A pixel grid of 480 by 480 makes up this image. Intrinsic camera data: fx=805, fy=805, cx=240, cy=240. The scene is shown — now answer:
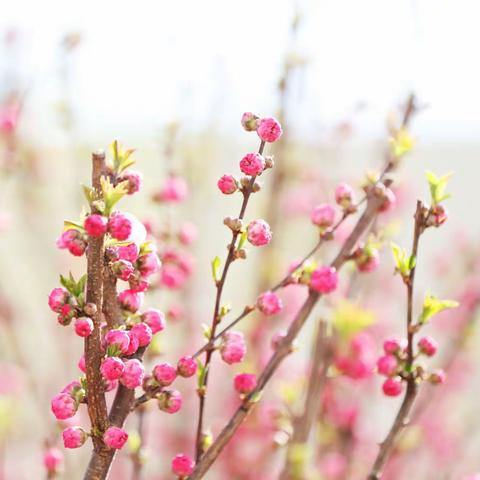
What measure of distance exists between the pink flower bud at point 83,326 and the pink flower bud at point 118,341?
4 centimetres

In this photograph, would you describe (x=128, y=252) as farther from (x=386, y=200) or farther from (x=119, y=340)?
(x=386, y=200)

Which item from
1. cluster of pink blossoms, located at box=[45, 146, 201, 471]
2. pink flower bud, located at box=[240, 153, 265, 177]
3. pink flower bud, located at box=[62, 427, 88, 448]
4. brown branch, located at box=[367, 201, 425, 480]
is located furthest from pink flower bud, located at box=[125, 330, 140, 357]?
brown branch, located at box=[367, 201, 425, 480]

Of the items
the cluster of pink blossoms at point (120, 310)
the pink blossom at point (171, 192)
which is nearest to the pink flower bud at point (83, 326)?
the cluster of pink blossoms at point (120, 310)

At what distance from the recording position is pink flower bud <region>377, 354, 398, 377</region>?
1.09 metres

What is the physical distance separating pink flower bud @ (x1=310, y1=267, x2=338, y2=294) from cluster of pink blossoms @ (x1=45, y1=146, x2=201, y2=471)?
220mm

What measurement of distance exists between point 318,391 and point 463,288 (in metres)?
1.32

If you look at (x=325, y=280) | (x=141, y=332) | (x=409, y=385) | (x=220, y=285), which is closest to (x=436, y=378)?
(x=409, y=385)

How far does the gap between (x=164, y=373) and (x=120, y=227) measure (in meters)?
0.22

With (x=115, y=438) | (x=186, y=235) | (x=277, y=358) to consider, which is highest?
(x=186, y=235)

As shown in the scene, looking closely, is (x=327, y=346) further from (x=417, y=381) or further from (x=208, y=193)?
(x=208, y=193)

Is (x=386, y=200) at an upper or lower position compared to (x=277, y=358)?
upper

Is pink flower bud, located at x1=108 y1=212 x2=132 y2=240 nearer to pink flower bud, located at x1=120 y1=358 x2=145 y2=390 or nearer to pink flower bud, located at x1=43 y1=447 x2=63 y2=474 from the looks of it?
pink flower bud, located at x1=120 y1=358 x2=145 y2=390

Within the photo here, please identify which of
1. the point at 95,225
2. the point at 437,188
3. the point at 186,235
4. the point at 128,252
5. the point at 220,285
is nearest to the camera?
the point at 95,225

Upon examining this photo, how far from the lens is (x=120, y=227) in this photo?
0.79 metres
